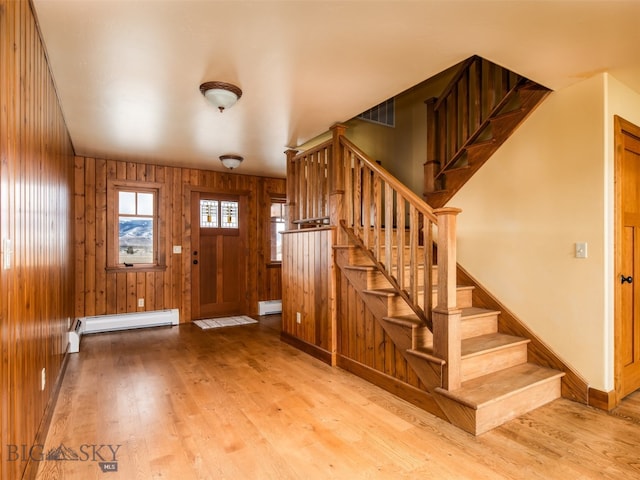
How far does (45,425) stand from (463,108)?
13.7 ft

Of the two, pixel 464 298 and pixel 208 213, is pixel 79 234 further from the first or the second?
pixel 464 298

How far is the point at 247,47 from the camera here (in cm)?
217

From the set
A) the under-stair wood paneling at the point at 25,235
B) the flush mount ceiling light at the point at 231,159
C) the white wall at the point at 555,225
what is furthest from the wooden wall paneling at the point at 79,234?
the white wall at the point at 555,225

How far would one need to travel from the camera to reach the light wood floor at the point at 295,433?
1828 mm

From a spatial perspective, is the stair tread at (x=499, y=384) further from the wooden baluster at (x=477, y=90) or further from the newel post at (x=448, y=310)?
the wooden baluster at (x=477, y=90)

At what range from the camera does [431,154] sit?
3879 millimetres

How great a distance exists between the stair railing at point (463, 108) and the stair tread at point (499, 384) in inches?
76.3

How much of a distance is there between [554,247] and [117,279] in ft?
17.1

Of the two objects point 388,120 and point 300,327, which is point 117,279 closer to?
point 300,327

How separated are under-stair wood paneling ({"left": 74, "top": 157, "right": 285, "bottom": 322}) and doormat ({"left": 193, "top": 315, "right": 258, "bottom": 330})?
281 mm

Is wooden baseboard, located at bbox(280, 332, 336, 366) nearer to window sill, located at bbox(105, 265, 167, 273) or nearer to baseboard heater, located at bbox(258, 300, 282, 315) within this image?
baseboard heater, located at bbox(258, 300, 282, 315)

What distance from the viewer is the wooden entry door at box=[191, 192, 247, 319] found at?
5.59 metres

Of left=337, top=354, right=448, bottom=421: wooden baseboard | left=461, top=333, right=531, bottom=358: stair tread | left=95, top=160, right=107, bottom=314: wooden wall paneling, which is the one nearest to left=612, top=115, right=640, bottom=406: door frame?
left=461, top=333, right=531, bottom=358: stair tread

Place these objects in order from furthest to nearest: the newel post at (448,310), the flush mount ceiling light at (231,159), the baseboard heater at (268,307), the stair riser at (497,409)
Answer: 1. the baseboard heater at (268,307)
2. the flush mount ceiling light at (231,159)
3. the newel post at (448,310)
4. the stair riser at (497,409)
